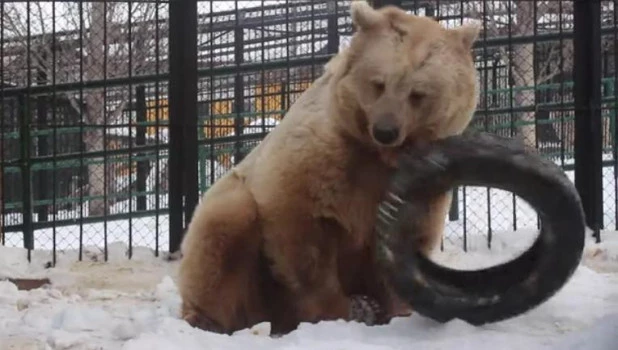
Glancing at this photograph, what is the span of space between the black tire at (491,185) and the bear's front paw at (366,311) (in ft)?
1.82

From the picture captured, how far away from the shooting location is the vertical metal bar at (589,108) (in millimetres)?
7461

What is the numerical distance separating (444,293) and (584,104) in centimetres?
438

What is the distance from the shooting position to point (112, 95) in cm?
1446

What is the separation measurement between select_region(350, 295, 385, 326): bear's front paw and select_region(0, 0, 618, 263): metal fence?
10.6 ft

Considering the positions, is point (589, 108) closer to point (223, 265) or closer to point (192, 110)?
point (192, 110)

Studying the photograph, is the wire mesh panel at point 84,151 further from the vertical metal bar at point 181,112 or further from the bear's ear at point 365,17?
the bear's ear at point 365,17

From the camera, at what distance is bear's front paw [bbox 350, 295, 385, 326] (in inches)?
167

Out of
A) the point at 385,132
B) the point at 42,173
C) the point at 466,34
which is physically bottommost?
the point at 42,173

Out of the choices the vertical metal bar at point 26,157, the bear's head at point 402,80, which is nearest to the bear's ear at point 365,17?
the bear's head at point 402,80

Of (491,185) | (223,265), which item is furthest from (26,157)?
(491,185)

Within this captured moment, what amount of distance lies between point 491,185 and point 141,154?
880 centimetres

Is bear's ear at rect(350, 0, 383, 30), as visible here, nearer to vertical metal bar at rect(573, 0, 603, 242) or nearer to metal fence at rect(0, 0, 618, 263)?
metal fence at rect(0, 0, 618, 263)

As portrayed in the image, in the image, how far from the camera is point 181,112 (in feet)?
25.1

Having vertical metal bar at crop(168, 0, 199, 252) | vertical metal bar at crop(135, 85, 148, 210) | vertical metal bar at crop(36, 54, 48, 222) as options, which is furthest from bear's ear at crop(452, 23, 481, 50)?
vertical metal bar at crop(36, 54, 48, 222)
